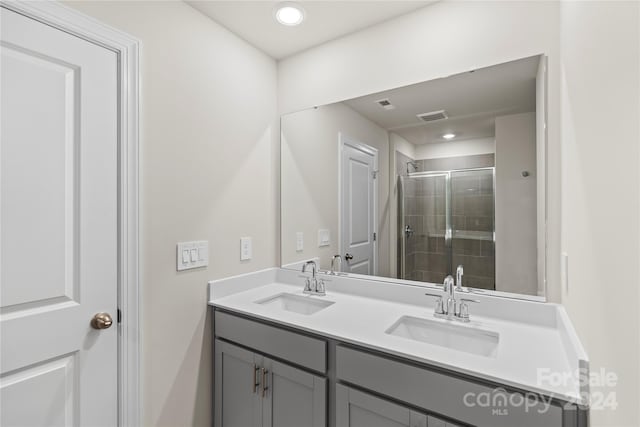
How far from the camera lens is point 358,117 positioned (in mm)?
1824

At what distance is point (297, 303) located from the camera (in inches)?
71.1

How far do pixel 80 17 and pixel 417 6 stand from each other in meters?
1.49

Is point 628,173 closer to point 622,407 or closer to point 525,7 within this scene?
point 622,407

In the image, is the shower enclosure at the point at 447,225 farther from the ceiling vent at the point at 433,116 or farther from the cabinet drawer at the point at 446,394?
the cabinet drawer at the point at 446,394

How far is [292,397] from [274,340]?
0.24 metres

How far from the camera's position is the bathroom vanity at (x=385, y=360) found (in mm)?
930

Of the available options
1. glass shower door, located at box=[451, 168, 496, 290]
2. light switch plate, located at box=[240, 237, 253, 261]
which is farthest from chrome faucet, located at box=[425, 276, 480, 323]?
light switch plate, located at box=[240, 237, 253, 261]

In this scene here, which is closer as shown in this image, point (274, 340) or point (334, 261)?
point (274, 340)

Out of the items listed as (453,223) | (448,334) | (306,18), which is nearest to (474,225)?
(453,223)

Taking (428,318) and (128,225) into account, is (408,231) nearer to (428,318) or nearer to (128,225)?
(428,318)

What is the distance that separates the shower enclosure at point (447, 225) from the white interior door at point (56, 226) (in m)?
1.37

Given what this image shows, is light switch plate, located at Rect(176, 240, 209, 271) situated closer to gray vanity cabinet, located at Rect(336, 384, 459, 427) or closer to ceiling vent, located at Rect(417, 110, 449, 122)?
gray vanity cabinet, located at Rect(336, 384, 459, 427)

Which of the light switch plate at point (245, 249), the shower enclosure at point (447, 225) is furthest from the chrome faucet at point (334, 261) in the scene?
the light switch plate at point (245, 249)

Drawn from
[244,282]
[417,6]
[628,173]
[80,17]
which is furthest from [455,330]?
[80,17]
